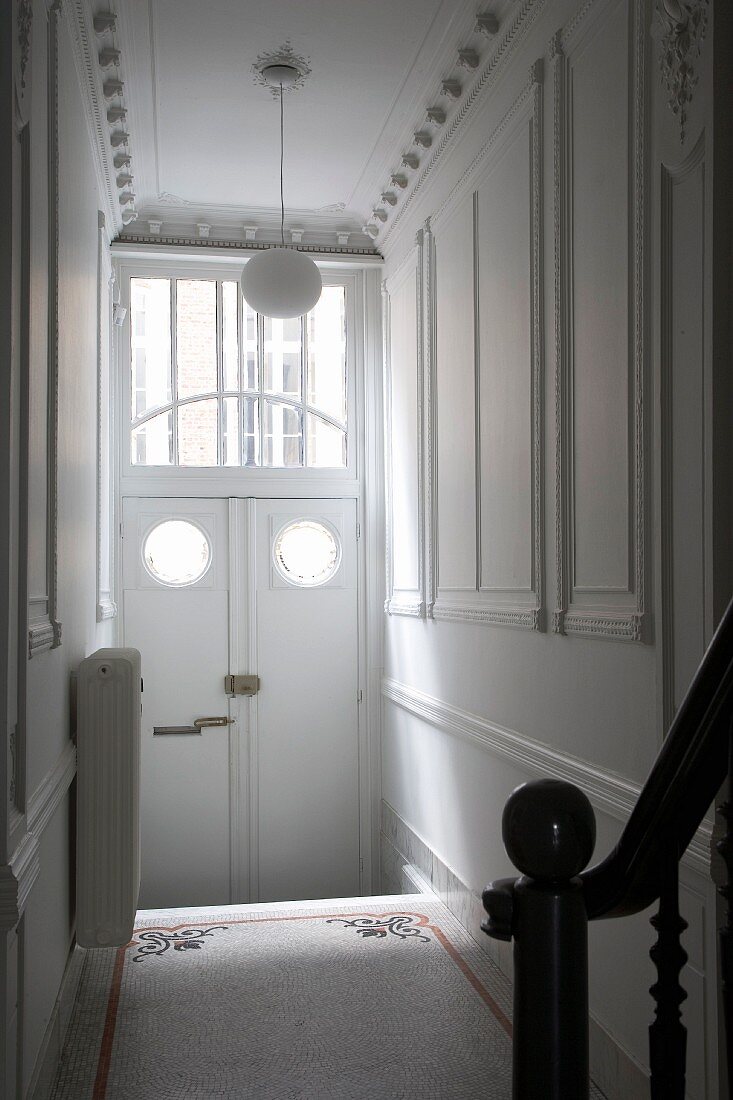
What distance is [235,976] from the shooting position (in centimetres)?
396

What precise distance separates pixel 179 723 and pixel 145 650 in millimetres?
508

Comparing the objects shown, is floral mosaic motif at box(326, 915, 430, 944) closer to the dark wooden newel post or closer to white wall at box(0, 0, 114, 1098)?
Result: white wall at box(0, 0, 114, 1098)

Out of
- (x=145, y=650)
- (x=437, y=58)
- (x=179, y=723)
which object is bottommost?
(x=179, y=723)

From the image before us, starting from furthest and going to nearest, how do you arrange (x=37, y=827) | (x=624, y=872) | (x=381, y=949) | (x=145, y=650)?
(x=145, y=650) → (x=381, y=949) → (x=37, y=827) → (x=624, y=872)

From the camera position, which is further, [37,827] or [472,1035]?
[472,1035]

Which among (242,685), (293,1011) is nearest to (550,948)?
(293,1011)

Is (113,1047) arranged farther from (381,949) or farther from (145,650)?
(145,650)

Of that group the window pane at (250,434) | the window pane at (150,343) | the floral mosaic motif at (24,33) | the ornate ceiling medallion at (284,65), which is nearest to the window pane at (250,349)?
the window pane at (250,434)

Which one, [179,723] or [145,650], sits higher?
[145,650]

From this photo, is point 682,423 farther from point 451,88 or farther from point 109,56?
point 109,56

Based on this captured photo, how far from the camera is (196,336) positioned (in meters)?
6.37

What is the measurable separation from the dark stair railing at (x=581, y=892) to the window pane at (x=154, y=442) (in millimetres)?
5416

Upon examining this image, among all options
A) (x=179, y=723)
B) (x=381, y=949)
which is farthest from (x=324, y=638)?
(x=381, y=949)

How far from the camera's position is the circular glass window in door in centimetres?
641
